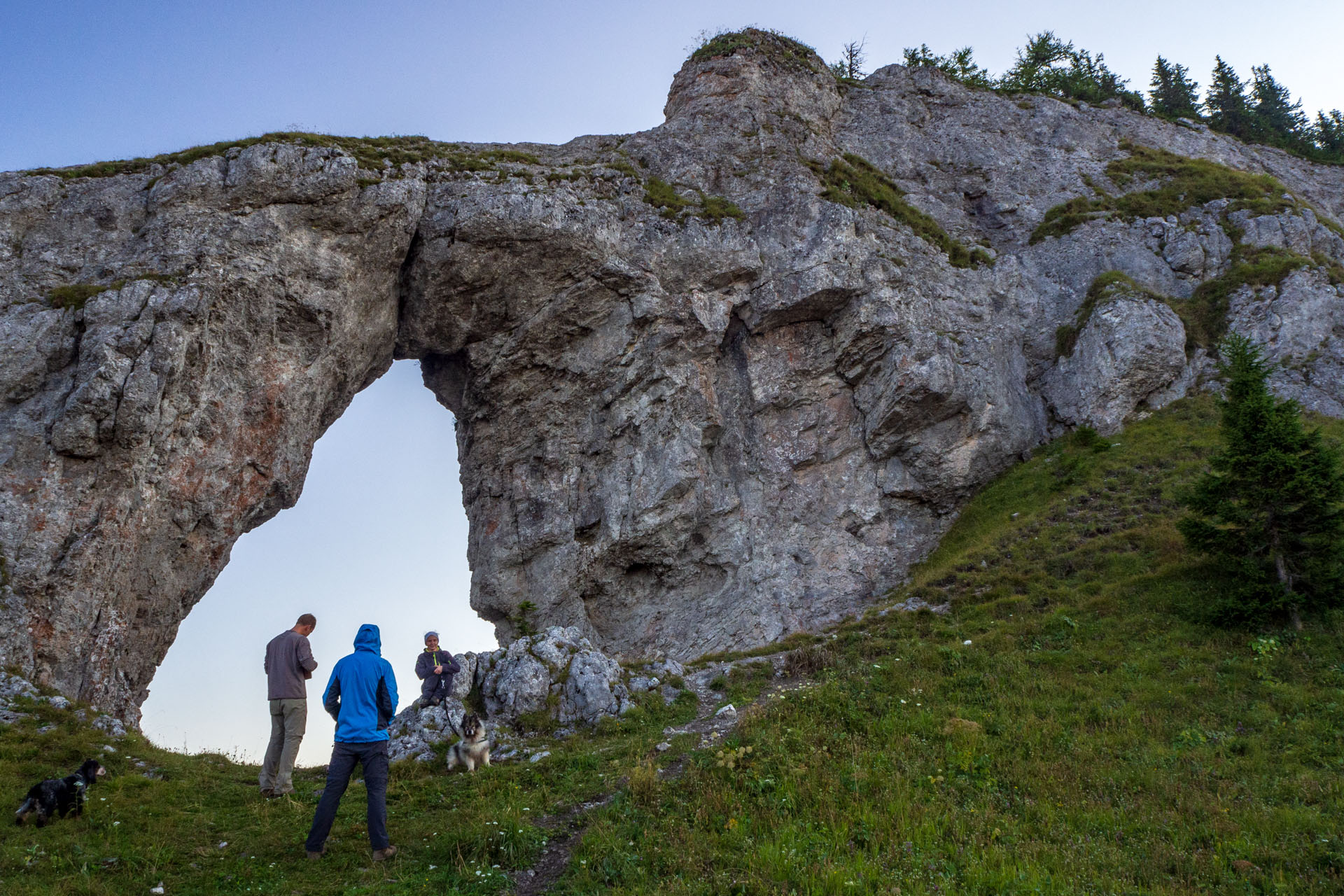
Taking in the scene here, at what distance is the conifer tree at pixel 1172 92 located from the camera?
50.3m

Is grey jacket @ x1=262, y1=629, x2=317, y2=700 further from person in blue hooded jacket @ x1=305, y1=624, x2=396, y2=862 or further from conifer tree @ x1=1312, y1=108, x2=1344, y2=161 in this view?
conifer tree @ x1=1312, y1=108, x2=1344, y2=161

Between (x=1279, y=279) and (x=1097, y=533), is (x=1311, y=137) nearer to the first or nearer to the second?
(x=1279, y=279)

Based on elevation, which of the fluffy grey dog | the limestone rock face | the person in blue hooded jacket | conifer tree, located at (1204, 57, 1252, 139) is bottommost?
the fluffy grey dog

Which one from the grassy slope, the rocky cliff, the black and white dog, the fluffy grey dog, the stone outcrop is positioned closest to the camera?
the grassy slope

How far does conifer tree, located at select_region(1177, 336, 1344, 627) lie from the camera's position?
1586 cm

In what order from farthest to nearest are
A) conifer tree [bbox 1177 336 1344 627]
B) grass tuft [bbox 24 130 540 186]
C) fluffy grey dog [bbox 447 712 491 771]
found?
grass tuft [bbox 24 130 540 186] → conifer tree [bbox 1177 336 1344 627] → fluffy grey dog [bbox 447 712 491 771]

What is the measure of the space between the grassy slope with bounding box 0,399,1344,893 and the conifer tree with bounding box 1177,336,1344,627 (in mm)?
711

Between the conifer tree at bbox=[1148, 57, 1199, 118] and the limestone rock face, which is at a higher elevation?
the conifer tree at bbox=[1148, 57, 1199, 118]

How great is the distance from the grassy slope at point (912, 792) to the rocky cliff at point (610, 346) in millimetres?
7555

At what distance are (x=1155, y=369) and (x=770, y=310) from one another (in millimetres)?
13337

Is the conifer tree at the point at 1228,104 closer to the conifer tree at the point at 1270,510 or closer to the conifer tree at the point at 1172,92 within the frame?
the conifer tree at the point at 1172,92

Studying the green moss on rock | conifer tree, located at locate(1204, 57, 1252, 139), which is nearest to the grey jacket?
the green moss on rock

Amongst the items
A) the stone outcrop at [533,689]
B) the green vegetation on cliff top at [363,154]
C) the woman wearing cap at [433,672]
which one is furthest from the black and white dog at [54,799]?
the green vegetation on cliff top at [363,154]

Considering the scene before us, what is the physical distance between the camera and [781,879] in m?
8.09
